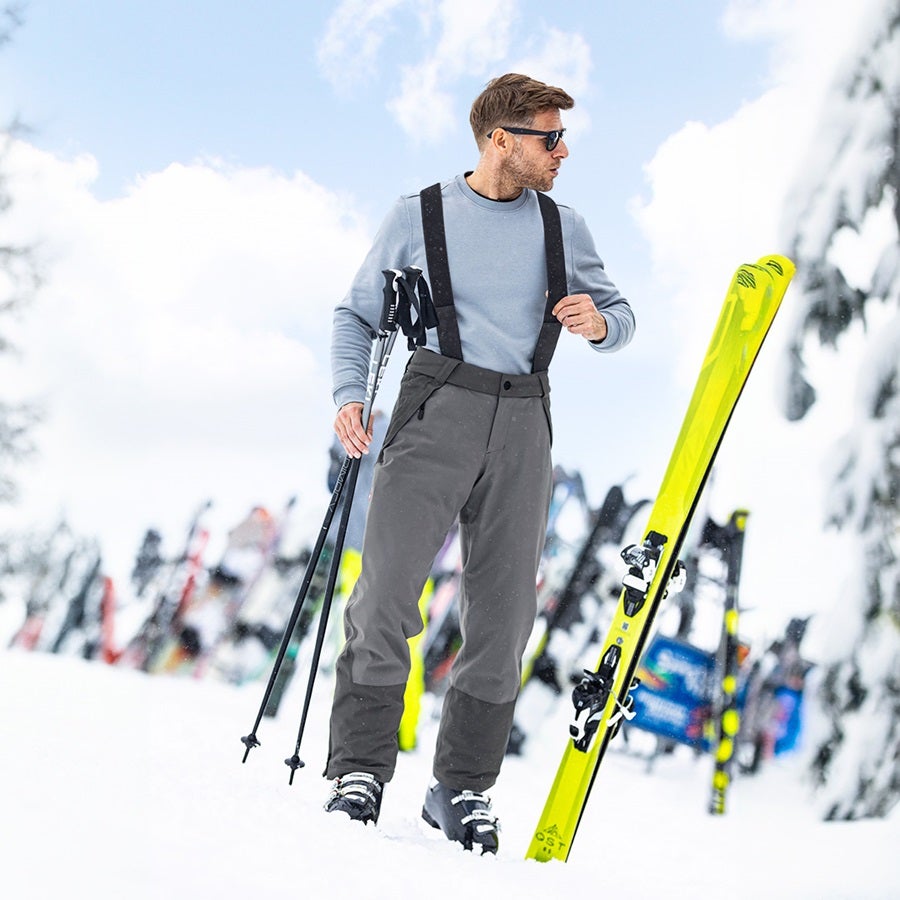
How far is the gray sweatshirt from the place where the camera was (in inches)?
67.2

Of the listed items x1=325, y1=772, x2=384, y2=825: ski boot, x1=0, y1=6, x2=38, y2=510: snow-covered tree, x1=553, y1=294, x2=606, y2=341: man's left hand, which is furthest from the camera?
x1=0, y1=6, x2=38, y2=510: snow-covered tree

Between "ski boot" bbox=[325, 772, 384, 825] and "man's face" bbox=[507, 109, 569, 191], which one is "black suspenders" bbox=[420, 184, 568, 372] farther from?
"ski boot" bbox=[325, 772, 384, 825]

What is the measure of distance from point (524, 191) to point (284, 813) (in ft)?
3.95

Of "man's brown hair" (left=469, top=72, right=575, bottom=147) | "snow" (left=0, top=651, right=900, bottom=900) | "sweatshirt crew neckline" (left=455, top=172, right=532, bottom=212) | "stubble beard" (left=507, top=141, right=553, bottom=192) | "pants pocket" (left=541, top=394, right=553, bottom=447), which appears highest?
"man's brown hair" (left=469, top=72, right=575, bottom=147)

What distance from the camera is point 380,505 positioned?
164 cm

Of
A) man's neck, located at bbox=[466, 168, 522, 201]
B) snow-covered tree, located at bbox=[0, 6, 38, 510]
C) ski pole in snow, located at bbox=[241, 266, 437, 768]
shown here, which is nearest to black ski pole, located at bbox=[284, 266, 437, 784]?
ski pole in snow, located at bbox=[241, 266, 437, 768]

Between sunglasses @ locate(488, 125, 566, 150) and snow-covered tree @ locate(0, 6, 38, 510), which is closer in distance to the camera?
sunglasses @ locate(488, 125, 566, 150)

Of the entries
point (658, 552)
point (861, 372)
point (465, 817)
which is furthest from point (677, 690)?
point (465, 817)

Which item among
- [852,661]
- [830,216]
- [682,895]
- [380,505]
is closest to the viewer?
[380,505]

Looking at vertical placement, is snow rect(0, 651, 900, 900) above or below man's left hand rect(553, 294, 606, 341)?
below

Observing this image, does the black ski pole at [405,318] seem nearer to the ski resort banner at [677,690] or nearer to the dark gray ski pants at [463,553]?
the dark gray ski pants at [463,553]

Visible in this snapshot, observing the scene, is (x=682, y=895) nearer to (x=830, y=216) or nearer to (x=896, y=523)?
(x=896, y=523)

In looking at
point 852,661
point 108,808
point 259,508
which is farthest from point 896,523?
point 108,808

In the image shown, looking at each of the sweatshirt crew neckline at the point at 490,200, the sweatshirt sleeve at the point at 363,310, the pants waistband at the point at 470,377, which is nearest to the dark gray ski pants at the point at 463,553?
the pants waistband at the point at 470,377
